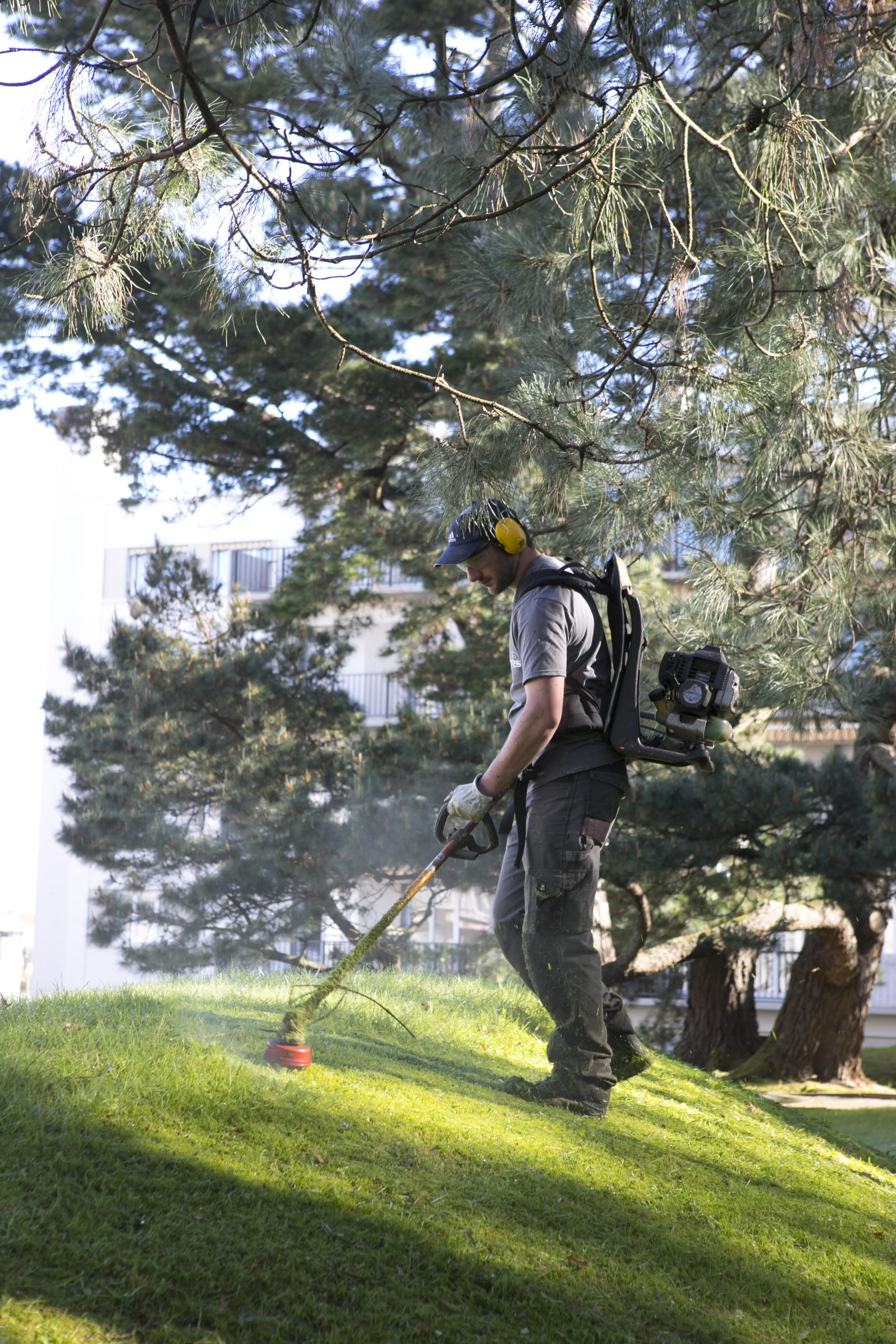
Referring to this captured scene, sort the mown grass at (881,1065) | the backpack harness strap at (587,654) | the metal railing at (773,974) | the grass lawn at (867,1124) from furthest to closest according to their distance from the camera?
the metal railing at (773,974) → the mown grass at (881,1065) → the grass lawn at (867,1124) → the backpack harness strap at (587,654)

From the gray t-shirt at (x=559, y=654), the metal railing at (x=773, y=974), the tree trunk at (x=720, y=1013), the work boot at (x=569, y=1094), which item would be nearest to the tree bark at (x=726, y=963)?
the tree trunk at (x=720, y=1013)

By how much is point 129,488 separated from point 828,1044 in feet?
26.8

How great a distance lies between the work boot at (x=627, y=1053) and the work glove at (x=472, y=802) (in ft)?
3.35

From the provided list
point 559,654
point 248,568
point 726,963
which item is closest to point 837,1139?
point 559,654

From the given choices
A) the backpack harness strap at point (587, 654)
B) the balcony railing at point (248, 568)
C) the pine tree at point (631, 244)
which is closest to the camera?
the pine tree at point (631, 244)

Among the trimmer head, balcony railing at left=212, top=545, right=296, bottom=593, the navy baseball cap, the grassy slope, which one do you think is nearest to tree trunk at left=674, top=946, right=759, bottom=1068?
the grassy slope

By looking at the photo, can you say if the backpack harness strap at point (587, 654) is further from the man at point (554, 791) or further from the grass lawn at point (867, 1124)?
the grass lawn at point (867, 1124)

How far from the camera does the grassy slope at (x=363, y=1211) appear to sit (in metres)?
2.11

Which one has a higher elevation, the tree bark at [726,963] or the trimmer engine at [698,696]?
the trimmer engine at [698,696]

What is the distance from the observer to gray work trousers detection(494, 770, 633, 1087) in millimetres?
3363

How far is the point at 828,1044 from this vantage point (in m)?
10.1

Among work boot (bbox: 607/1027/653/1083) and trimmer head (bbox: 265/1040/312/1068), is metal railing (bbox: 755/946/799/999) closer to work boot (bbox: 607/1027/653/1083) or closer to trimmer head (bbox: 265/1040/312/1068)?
work boot (bbox: 607/1027/653/1083)

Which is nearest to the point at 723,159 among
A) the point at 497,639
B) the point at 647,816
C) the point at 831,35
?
the point at 831,35

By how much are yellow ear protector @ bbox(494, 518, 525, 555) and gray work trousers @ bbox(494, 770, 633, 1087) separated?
75 centimetres
